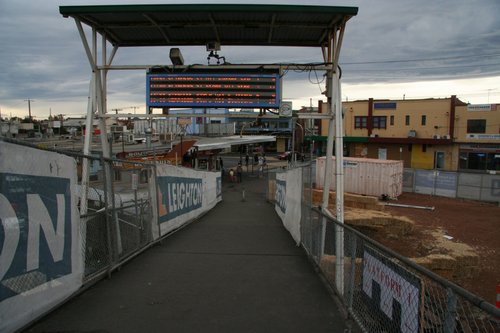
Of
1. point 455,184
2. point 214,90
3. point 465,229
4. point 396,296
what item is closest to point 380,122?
point 455,184

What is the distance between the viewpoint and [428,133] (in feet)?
149

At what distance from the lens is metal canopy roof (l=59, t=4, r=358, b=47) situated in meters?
8.74

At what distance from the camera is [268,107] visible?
394 inches

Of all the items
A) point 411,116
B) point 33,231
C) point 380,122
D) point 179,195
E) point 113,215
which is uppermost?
point 411,116

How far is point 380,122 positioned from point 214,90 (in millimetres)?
42294

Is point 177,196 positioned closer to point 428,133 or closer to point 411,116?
point 428,133

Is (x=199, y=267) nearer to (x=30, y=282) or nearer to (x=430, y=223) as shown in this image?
(x=30, y=282)

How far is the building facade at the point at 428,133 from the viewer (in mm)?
42469

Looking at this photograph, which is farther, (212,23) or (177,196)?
(177,196)

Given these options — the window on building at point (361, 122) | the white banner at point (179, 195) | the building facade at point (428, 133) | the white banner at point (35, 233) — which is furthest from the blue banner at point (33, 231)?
the window on building at point (361, 122)

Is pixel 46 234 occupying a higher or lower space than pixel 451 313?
higher

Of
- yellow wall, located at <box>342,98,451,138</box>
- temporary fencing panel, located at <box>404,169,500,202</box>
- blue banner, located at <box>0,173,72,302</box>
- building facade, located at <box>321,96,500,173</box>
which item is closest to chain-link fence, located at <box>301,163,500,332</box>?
blue banner, located at <box>0,173,72,302</box>

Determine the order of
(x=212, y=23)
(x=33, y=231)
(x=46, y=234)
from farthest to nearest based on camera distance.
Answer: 1. (x=212, y=23)
2. (x=46, y=234)
3. (x=33, y=231)

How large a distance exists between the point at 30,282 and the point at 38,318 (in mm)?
739
